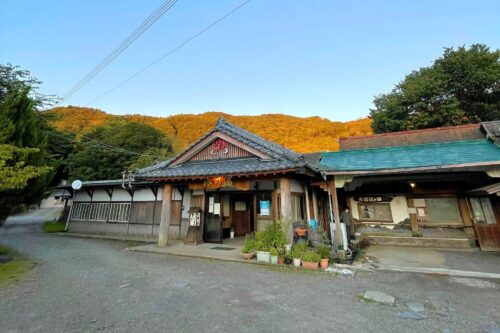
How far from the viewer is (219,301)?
14.8 feet

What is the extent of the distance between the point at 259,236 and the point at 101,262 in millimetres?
5706

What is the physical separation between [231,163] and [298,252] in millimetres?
4713

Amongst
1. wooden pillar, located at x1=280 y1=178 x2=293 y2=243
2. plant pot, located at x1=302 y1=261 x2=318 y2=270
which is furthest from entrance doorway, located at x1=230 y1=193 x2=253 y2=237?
plant pot, located at x1=302 y1=261 x2=318 y2=270

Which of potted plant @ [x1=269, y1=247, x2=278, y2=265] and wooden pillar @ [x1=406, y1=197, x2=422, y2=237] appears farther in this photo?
wooden pillar @ [x1=406, y1=197, x2=422, y2=237]

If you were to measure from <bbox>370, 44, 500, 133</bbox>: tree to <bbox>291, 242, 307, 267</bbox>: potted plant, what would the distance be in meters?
19.7

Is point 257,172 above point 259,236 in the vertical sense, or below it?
above

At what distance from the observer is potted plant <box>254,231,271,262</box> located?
758cm

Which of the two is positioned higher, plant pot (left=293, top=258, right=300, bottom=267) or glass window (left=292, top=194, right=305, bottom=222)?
glass window (left=292, top=194, right=305, bottom=222)

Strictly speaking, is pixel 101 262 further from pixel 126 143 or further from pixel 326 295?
pixel 126 143

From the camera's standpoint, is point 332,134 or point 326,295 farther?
point 332,134

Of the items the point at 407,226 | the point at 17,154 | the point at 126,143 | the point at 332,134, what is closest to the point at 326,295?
the point at 407,226

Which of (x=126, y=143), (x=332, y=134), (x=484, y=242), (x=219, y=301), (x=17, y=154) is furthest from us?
(x=332, y=134)

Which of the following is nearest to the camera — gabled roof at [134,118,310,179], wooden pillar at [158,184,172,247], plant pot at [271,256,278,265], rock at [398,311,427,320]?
rock at [398,311,427,320]

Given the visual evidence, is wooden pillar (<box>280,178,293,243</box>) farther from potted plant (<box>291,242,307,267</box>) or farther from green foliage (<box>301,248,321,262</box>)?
green foliage (<box>301,248,321,262</box>)
